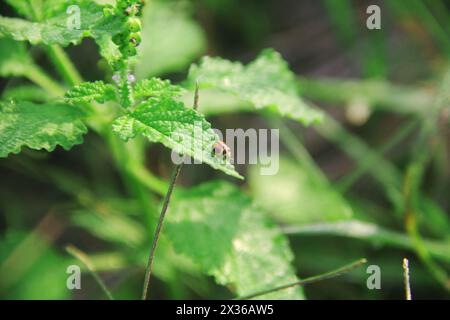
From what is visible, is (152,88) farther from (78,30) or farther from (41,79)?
(41,79)

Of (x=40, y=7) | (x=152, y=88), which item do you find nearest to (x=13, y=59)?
(x=40, y=7)

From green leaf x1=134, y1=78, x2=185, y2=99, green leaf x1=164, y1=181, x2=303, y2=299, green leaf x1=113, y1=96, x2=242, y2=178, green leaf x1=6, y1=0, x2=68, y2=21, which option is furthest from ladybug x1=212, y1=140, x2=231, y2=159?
green leaf x1=6, y1=0, x2=68, y2=21

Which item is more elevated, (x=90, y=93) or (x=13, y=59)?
(x=13, y=59)

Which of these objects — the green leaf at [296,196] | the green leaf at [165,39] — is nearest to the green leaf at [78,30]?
the green leaf at [165,39]

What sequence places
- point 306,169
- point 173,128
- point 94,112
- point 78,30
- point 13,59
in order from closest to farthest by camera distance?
point 173,128 < point 78,30 < point 94,112 < point 13,59 < point 306,169

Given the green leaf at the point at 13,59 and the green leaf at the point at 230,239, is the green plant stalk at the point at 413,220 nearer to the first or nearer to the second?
the green leaf at the point at 230,239

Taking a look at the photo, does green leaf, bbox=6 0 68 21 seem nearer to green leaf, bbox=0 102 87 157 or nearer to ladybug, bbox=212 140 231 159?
green leaf, bbox=0 102 87 157
